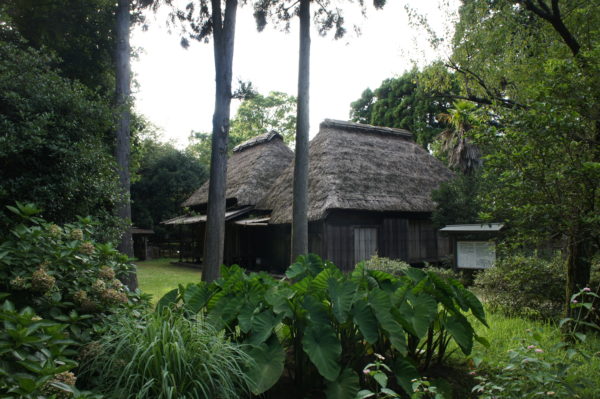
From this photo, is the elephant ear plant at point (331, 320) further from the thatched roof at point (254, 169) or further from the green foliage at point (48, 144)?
the thatched roof at point (254, 169)

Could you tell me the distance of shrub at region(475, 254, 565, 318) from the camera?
596 cm

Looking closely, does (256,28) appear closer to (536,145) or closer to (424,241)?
(536,145)

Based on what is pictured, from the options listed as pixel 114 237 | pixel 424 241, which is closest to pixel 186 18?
pixel 114 237

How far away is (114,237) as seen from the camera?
594cm

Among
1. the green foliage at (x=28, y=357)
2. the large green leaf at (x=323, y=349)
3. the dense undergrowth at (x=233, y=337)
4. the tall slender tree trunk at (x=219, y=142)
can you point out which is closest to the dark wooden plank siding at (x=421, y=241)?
the tall slender tree trunk at (x=219, y=142)

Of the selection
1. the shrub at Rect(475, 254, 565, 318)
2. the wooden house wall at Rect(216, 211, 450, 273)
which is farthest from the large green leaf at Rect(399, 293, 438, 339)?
the wooden house wall at Rect(216, 211, 450, 273)

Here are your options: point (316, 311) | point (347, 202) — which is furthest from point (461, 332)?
point (347, 202)

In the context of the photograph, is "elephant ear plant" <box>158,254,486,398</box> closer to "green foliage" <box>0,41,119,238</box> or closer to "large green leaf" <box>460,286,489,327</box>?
"large green leaf" <box>460,286,489,327</box>

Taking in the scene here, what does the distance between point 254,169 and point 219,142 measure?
1082 cm

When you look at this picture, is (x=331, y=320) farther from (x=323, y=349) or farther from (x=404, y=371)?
(x=404, y=371)

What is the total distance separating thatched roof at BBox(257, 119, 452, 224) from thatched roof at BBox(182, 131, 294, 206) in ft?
3.92

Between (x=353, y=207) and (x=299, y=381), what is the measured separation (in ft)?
32.1

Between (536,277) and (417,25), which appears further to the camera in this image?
(417,25)

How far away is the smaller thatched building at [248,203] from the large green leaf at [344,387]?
11319mm
